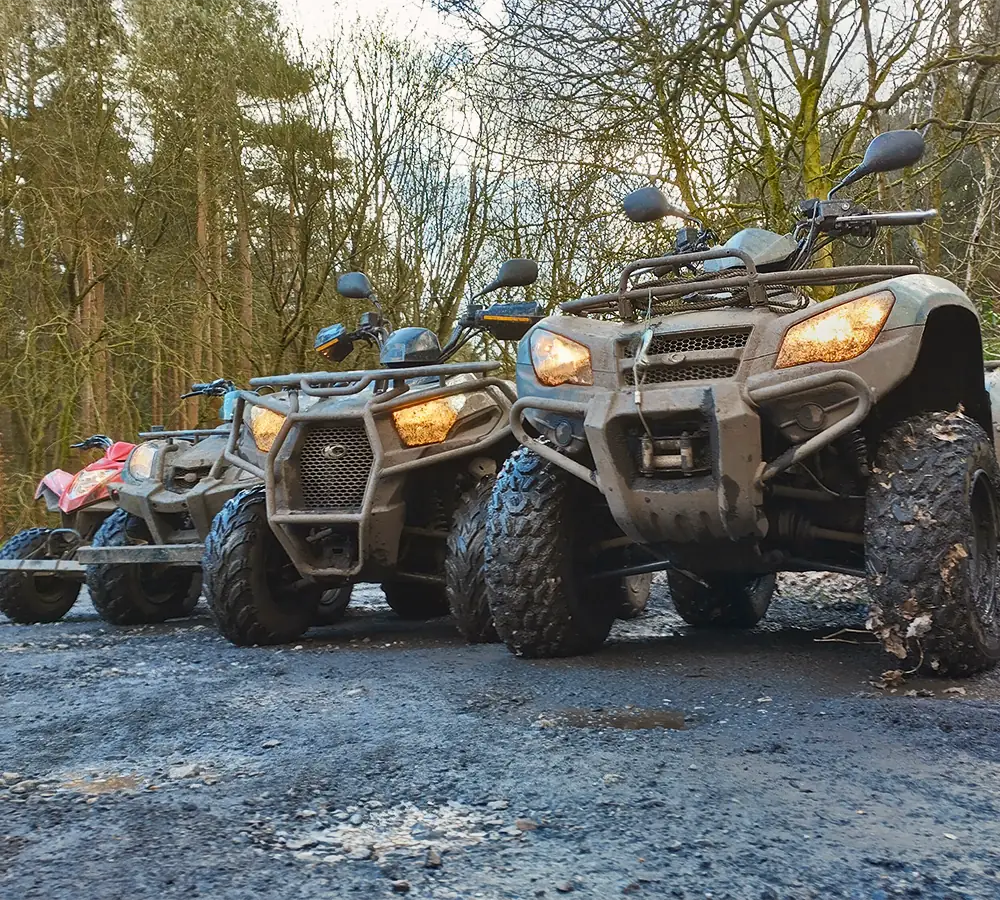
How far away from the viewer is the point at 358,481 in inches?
198

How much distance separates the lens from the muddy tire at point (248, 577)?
5.06 metres

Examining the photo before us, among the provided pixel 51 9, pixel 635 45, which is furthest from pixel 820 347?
pixel 51 9

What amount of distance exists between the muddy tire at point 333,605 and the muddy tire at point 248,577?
827mm

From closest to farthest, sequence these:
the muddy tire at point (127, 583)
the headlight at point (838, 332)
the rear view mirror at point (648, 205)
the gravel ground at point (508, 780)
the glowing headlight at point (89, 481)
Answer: the gravel ground at point (508, 780) < the headlight at point (838, 332) < the rear view mirror at point (648, 205) < the muddy tire at point (127, 583) < the glowing headlight at point (89, 481)

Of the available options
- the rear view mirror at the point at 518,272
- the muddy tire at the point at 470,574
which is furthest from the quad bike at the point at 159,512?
the rear view mirror at the point at 518,272

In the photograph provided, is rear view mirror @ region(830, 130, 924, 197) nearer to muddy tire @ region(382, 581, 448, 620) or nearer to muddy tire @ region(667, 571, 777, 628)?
muddy tire @ region(667, 571, 777, 628)

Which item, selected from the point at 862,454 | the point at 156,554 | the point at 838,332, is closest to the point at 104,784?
the point at 838,332

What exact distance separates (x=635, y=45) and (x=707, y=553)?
6.09 metres

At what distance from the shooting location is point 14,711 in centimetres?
348

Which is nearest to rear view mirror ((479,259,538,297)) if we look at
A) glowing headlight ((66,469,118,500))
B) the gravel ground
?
the gravel ground

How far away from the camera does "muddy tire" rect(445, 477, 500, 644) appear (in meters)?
4.65

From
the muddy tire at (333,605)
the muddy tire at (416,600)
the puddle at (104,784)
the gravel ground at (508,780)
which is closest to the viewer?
the gravel ground at (508,780)

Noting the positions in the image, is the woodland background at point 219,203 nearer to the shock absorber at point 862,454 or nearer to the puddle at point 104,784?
the shock absorber at point 862,454

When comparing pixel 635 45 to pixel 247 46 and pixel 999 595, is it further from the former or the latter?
pixel 247 46
